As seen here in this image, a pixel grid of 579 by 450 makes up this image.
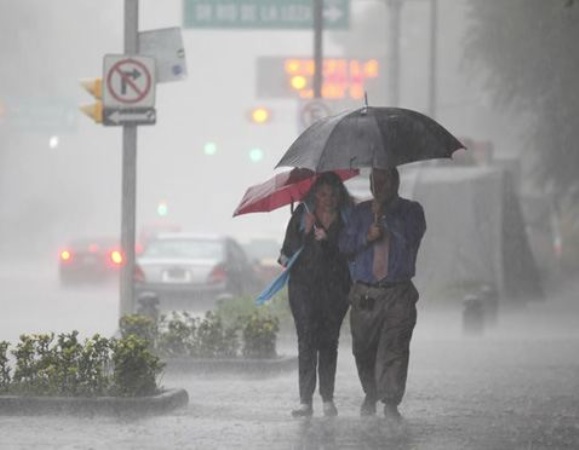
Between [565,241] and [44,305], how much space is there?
2726 cm

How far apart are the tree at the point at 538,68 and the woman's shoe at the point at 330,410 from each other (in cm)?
1864

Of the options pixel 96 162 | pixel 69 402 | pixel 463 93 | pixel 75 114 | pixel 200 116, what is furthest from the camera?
pixel 200 116

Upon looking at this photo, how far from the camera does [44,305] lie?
33562 mm

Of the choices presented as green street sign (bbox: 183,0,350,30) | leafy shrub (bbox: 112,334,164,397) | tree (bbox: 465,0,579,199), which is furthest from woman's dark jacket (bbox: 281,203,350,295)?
green street sign (bbox: 183,0,350,30)

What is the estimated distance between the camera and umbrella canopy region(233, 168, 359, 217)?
44.5 ft

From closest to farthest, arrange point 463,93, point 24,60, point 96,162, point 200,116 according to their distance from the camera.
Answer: point 24,60 < point 463,93 < point 96,162 < point 200,116

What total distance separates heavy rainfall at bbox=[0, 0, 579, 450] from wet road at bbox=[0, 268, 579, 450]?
0.03m

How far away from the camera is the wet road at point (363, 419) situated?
1188 cm

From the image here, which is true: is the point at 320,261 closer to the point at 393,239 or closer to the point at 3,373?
the point at 393,239

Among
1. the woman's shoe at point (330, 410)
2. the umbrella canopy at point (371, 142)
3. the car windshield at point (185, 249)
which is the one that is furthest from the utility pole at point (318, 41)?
the woman's shoe at point (330, 410)

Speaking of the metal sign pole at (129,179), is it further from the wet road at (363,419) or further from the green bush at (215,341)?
the wet road at (363,419)

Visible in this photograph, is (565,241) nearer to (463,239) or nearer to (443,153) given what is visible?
(463,239)

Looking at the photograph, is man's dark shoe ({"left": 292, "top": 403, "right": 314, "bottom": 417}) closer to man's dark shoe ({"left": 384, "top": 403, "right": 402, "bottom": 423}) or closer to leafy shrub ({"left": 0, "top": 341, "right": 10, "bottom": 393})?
man's dark shoe ({"left": 384, "top": 403, "right": 402, "bottom": 423})

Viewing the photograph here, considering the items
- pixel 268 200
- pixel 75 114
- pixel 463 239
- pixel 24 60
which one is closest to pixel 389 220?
pixel 268 200
